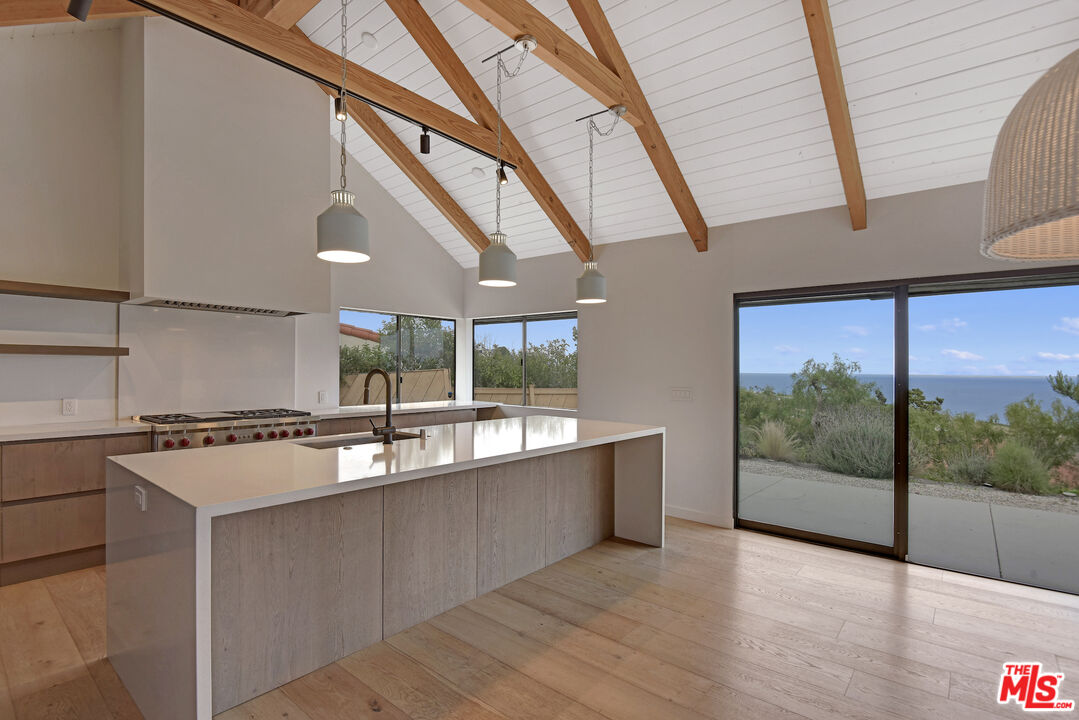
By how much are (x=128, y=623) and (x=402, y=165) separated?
407 cm

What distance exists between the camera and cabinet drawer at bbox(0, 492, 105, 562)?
10.0ft

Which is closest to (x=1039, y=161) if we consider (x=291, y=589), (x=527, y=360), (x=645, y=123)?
(x=291, y=589)

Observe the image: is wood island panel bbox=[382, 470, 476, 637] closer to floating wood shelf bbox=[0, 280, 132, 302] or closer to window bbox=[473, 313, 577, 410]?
floating wood shelf bbox=[0, 280, 132, 302]

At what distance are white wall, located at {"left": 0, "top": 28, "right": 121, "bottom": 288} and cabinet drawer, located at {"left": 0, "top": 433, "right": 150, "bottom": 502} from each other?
1.17 meters

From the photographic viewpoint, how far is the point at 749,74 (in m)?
3.24

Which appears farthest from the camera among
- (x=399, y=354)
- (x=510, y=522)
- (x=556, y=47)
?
(x=399, y=354)

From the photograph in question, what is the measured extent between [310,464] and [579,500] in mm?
1992

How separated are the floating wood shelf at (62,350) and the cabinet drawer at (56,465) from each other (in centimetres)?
67

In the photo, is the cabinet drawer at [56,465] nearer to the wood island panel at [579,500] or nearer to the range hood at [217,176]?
the range hood at [217,176]

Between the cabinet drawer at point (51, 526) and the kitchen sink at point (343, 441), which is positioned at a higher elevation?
the kitchen sink at point (343, 441)

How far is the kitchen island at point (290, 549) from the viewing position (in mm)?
1765

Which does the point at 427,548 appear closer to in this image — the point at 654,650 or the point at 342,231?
the point at 654,650

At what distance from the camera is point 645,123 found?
3607mm

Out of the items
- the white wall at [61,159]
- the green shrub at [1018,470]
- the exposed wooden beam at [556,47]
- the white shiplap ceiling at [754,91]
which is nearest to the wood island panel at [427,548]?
the exposed wooden beam at [556,47]
